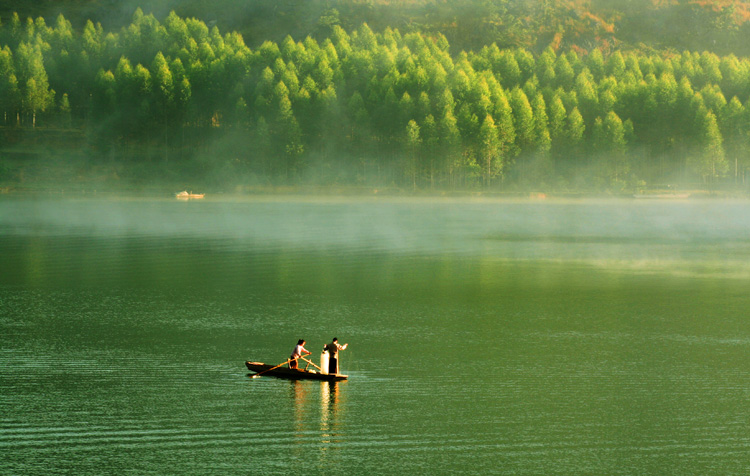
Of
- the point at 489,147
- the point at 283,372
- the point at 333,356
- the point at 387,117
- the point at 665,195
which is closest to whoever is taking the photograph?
the point at 333,356

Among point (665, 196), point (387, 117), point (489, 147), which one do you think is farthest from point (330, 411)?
point (665, 196)

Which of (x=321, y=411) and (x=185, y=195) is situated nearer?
(x=321, y=411)

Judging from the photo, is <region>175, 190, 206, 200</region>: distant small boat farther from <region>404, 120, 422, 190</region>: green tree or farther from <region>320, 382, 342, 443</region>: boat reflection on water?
<region>320, 382, 342, 443</region>: boat reflection on water

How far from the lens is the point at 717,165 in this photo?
14675cm

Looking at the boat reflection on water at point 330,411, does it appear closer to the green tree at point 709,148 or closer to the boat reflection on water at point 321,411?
the boat reflection on water at point 321,411

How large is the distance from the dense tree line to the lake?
81.0 meters

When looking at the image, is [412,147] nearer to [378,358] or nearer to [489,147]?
[489,147]

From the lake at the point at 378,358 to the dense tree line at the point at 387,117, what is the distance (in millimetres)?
80965

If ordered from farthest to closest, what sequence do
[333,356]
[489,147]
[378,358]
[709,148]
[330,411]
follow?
[709,148]
[489,147]
[378,358]
[333,356]
[330,411]

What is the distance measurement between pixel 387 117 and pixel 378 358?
400ft

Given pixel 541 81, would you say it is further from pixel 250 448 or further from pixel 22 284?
pixel 250 448

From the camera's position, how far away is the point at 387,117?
149m

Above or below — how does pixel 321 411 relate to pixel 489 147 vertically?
below

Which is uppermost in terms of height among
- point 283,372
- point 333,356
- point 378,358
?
point 333,356
